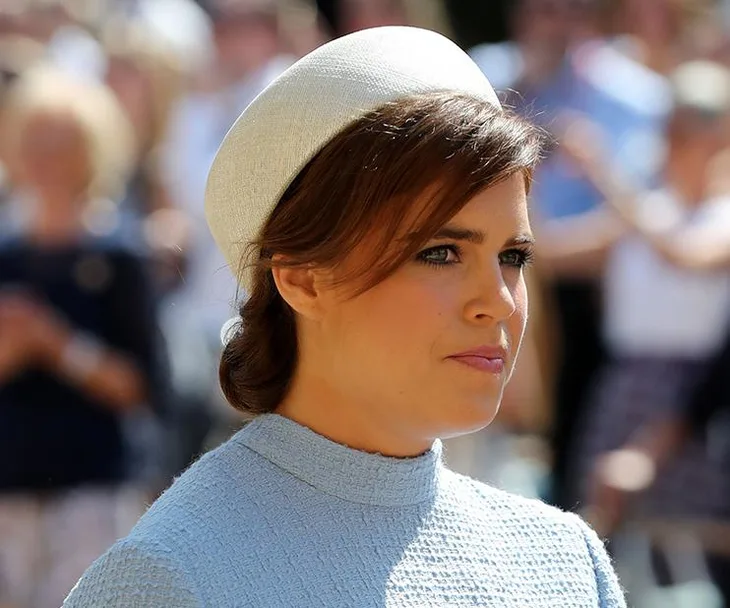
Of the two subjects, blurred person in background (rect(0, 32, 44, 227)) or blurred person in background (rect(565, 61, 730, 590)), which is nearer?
blurred person in background (rect(565, 61, 730, 590))

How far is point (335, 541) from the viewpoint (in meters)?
2.08

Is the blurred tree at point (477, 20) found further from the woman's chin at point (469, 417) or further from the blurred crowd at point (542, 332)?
the woman's chin at point (469, 417)

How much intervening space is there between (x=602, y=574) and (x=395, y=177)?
0.68 metres

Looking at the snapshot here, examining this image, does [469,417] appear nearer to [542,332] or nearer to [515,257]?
[515,257]

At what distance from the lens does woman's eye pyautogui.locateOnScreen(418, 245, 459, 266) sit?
6.81ft

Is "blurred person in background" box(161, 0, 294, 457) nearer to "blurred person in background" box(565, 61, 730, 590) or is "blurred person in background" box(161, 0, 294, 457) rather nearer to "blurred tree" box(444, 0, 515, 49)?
"blurred person in background" box(565, 61, 730, 590)

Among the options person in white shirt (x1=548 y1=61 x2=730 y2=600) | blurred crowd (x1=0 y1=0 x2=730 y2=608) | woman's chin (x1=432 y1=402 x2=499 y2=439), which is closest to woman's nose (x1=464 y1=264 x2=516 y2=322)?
woman's chin (x1=432 y1=402 x2=499 y2=439)

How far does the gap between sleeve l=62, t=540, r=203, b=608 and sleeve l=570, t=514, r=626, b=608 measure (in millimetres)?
642

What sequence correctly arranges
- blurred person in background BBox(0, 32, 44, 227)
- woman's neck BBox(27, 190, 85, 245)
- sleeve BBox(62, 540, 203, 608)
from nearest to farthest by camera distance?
sleeve BBox(62, 540, 203, 608) < woman's neck BBox(27, 190, 85, 245) < blurred person in background BBox(0, 32, 44, 227)

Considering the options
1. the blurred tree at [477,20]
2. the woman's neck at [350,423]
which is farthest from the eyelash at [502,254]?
the blurred tree at [477,20]

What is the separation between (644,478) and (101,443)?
179 cm

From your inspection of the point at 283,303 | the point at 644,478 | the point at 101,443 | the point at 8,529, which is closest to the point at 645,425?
the point at 644,478

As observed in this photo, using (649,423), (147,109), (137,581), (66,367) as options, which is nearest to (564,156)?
(649,423)

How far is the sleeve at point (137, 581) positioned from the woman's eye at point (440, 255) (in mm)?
518
